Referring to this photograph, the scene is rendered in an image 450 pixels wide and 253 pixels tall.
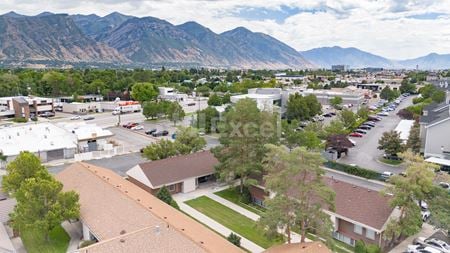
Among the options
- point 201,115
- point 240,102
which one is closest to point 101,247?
point 240,102

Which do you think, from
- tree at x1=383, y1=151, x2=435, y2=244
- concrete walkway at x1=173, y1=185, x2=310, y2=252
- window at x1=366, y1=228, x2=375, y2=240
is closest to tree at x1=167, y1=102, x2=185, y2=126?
concrete walkway at x1=173, y1=185, x2=310, y2=252

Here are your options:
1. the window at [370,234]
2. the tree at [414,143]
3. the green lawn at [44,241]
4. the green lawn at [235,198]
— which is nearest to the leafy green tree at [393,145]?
the tree at [414,143]

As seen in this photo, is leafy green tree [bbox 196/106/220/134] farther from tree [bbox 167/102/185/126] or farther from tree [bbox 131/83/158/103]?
tree [bbox 131/83/158/103]

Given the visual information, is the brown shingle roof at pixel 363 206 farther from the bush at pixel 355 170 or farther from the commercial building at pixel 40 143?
the commercial building at pixel 40 143

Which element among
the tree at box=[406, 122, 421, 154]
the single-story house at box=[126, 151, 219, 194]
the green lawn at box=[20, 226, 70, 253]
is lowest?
the green lawn at box=[20, 226, 70, 253]

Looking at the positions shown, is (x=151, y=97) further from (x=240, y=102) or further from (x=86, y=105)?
(x=240, y=102)

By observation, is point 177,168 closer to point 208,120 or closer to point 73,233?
point 73,233

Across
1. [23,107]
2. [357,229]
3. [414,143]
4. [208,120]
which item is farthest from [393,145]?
[23,107]
